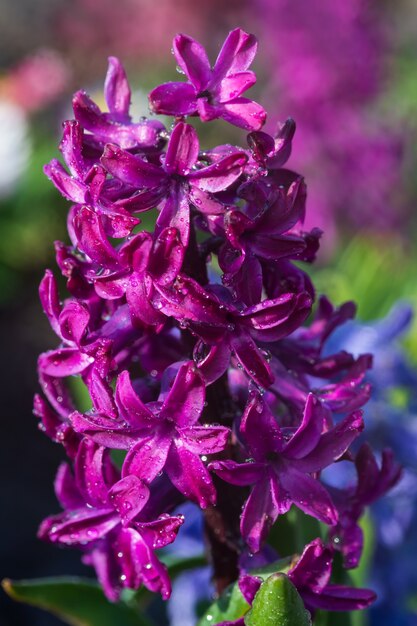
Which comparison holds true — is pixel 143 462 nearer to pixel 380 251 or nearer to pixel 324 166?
pixel 380 251

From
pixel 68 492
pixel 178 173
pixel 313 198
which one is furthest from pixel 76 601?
pixel 313 198

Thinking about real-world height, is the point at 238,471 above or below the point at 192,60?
below

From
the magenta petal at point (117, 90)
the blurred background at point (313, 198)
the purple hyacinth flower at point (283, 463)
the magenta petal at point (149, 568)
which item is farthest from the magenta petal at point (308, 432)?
the blurred background at point (313, 198)

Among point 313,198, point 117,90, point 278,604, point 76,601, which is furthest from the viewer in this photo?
point 313,198

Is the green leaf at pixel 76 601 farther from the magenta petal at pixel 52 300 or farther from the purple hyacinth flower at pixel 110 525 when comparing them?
the magenta petal at pixel 52 300

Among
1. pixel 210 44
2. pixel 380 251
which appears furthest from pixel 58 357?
pixel 210 44

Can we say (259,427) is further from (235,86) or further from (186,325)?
(235,86)
